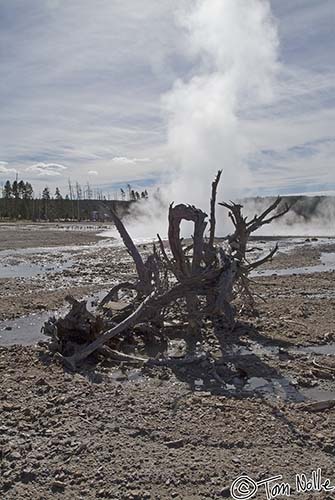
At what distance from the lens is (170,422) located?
5574mm

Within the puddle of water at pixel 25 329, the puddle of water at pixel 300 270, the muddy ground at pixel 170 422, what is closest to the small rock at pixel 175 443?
the muddy ground at pixel 170 422

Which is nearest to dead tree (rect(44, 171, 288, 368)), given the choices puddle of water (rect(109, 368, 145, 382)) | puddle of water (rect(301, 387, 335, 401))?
puddle of water (rect(109, 368, 145, 382))

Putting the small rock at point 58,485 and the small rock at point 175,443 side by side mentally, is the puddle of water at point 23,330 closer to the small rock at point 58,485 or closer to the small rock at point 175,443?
the small rock at point 175,443

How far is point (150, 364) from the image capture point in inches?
301

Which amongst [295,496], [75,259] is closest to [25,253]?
[75,259]

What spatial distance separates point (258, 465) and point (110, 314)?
Result: 19.8 ft

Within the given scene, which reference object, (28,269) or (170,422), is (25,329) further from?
(28,269)

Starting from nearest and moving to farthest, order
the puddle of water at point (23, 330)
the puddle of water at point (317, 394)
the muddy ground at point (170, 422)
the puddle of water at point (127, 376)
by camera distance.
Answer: the muddy ground at point (170, 422) < the puddle of water at point (317, 394) < the puddle of water at point (127, 376) < the puddle of water at point (23, 330)

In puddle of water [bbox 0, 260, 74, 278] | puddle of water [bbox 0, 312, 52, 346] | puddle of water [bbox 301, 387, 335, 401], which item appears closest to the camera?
puddle of water [bbox 301, 387, 335, 401]

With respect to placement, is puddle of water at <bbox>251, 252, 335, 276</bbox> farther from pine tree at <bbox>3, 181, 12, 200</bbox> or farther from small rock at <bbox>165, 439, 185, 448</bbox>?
pine tree at <bbox>3, 181, 12, 200</bbox>

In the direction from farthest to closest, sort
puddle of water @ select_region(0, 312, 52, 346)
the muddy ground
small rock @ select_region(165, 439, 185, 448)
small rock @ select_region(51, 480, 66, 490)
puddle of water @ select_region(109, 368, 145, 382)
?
1. puddle of water @ select_region(0, 312, 52, 346)
2. puddle of water @ select_region(109, 368, 145, 382)
3. small rock @ select_region(165, 439, 185, 448)
4. the muddy ground
5. small rock @ select_region(51, 480, 66, 490)

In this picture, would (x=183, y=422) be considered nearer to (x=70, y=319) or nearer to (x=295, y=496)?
(x=295, y=496)

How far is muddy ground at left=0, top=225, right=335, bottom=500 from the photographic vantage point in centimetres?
443

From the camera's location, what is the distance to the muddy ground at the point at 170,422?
174 inches
